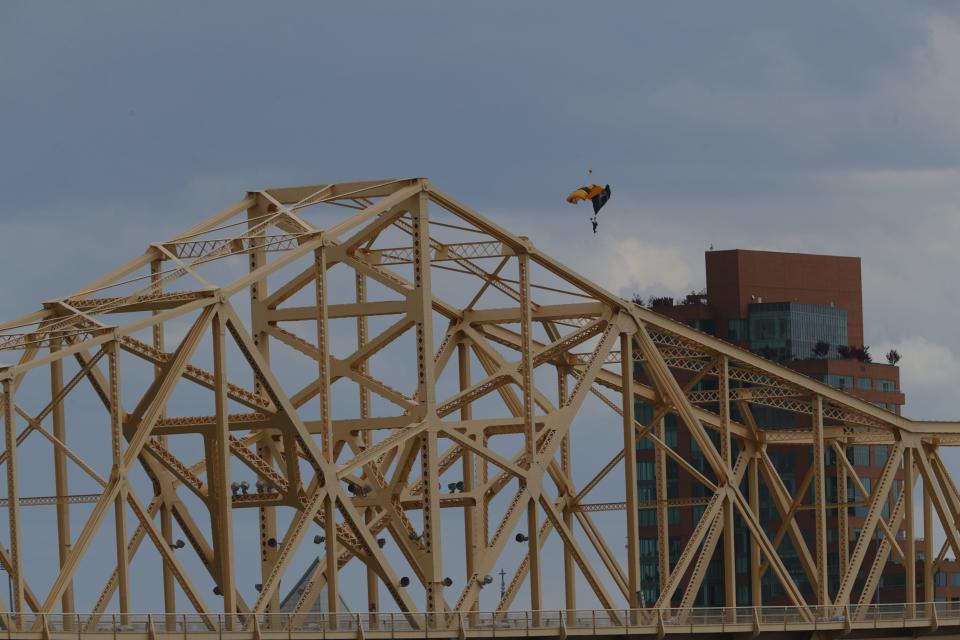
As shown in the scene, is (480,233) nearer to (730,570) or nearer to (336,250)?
(336,250)

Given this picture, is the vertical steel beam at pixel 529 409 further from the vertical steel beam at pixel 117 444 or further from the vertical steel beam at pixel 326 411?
the vertical steel beam at pixel 117 444

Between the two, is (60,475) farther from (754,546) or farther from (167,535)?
(754,546)

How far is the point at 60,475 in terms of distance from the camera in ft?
425

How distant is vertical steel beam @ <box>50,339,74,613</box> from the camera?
12725 centimetres

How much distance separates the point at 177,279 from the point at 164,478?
10.8 meters

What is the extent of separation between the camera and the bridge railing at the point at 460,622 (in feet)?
376

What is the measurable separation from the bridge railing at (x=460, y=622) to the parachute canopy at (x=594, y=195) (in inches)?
755

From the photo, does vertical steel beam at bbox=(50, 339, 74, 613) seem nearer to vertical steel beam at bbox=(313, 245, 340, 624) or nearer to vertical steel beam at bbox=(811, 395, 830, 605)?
vertical steel beam at bbox=(313, 245, 340, 624)

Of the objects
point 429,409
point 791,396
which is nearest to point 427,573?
point 429,409

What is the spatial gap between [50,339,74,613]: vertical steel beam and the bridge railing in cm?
289

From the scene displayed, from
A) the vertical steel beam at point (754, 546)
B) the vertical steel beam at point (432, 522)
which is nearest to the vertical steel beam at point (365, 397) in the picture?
the vertical steel beam at point (432, 522)

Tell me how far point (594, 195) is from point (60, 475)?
32046mm

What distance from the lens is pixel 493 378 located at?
468ft

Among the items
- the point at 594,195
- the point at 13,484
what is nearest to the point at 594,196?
the point at 594,195
